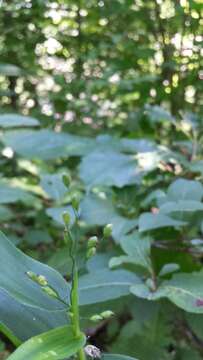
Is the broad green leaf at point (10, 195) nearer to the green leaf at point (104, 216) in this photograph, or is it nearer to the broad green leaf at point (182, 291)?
the green leaf at point (104, 216)

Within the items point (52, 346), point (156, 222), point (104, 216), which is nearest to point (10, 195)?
point (104, 216)

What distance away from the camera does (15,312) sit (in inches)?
23.9

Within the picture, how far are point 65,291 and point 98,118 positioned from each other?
51.9 inches

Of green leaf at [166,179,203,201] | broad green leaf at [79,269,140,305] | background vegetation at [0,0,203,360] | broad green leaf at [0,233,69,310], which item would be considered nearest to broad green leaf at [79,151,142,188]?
background vegetation at [0,0,203,360]

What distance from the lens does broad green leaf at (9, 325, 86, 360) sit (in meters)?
0.51

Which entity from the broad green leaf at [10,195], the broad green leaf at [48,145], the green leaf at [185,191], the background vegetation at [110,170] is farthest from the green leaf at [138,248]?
the broad green leaf at [48,145]

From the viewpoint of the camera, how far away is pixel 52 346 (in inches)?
20.7

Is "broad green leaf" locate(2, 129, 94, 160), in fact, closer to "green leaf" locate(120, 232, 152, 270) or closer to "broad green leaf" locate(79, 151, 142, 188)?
"broad green leaf" locate(79, 151, 142, 188)

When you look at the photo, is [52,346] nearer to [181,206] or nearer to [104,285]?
[104,285]

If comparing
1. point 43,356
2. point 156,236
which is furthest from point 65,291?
point 156,236

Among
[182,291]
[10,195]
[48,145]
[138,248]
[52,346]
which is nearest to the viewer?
[52,346]

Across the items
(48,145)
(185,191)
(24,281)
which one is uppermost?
(24,281)

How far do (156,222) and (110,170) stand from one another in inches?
9.1

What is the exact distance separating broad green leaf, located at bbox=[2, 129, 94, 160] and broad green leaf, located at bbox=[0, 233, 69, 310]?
2.14 feet
